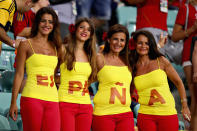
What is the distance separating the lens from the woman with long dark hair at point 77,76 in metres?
3.49

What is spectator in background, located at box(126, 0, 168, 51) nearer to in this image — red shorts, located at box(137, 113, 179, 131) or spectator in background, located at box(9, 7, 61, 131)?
red shorts, located at box(137, 113, 179, 131)

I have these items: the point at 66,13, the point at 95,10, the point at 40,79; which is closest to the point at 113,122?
the point at 40,79

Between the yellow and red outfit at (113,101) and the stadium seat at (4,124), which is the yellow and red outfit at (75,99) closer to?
the yellow and red outfit at (113,101)

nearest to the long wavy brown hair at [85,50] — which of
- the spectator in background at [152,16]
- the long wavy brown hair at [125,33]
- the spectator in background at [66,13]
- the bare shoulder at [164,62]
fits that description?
the long wavy brown hair at [125,33]

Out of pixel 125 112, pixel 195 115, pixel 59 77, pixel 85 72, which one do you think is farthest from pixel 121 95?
pixel 195 115

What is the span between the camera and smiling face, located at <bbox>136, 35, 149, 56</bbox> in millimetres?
4062

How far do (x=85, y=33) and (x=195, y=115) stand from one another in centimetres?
157

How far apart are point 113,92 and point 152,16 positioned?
1.64 metres

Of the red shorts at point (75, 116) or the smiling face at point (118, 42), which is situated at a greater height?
the smiling face at point (118, 42)

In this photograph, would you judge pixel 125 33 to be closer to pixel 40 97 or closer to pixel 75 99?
pixel 75 99

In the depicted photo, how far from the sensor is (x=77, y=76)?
3629 millimetres

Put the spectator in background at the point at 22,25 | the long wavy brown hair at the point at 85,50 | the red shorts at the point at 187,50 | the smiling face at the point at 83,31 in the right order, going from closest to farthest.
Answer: the long wavy brown hair at the point at 85,50
the smiling face at the point at 83,31
the spectator in background at the point at 22,25
the red shorts at the point at 187,50

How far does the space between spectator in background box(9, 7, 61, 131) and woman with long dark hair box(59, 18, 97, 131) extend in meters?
0.15

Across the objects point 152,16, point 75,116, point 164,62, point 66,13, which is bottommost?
point 75,116
